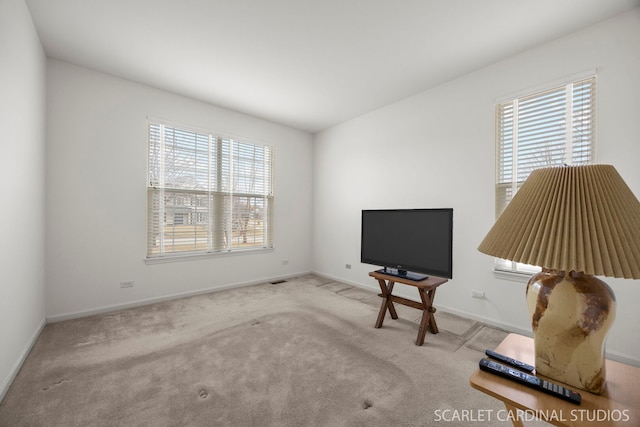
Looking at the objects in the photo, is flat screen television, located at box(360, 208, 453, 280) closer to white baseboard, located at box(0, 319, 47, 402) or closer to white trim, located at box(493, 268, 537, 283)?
white trim, located at box(493, 268, 537, 283)

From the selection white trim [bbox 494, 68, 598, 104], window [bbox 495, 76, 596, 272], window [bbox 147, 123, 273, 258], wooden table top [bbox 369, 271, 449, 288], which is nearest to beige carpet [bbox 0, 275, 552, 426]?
wooden table top [bbox 369, 271, 449, 288]

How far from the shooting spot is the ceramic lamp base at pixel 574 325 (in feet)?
2.87

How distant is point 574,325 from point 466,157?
2671 millimetres

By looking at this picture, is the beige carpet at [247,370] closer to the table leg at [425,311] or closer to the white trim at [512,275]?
the table leg at [425,311]

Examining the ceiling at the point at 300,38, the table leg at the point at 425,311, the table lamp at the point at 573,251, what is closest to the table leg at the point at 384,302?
the table leg at the point at 425,311

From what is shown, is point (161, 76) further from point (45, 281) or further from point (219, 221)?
point (45, 281)

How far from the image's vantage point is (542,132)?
104 inches

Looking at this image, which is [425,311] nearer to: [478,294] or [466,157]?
[478,294]

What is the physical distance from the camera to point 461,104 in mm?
3205

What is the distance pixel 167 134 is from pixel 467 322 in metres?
4.59

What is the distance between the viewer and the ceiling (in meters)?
2.17

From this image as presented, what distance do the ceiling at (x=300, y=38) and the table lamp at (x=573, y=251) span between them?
2.05 m

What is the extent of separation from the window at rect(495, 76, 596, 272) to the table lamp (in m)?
2.17

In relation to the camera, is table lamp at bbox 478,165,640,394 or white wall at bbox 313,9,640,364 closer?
table lamp at bbox 478,165,640,394
